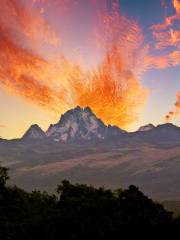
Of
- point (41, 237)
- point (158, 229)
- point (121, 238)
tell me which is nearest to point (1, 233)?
point (41, 237)

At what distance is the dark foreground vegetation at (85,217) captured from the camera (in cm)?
4853

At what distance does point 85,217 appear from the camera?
51.4 meters

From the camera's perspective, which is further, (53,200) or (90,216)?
(53,200)

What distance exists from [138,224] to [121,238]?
8.78 ft

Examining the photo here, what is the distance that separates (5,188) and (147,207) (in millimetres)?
17919

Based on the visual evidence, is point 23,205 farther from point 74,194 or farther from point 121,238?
point 121,238

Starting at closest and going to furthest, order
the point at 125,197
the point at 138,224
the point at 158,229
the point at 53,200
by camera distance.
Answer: the point at 158,229
the point at 138,224
the point at 125,197
the point at 53,200

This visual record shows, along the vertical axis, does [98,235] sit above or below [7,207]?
below

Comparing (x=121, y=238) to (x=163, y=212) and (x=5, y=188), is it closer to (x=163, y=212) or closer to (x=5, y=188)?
(x=163, y=212)

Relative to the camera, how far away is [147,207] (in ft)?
173

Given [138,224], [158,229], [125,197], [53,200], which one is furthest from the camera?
[53,200]

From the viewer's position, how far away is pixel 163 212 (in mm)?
52281

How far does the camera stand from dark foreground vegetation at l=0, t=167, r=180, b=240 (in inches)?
1911

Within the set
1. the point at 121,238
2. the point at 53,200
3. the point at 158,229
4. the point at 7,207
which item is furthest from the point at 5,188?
the point at 158,229
